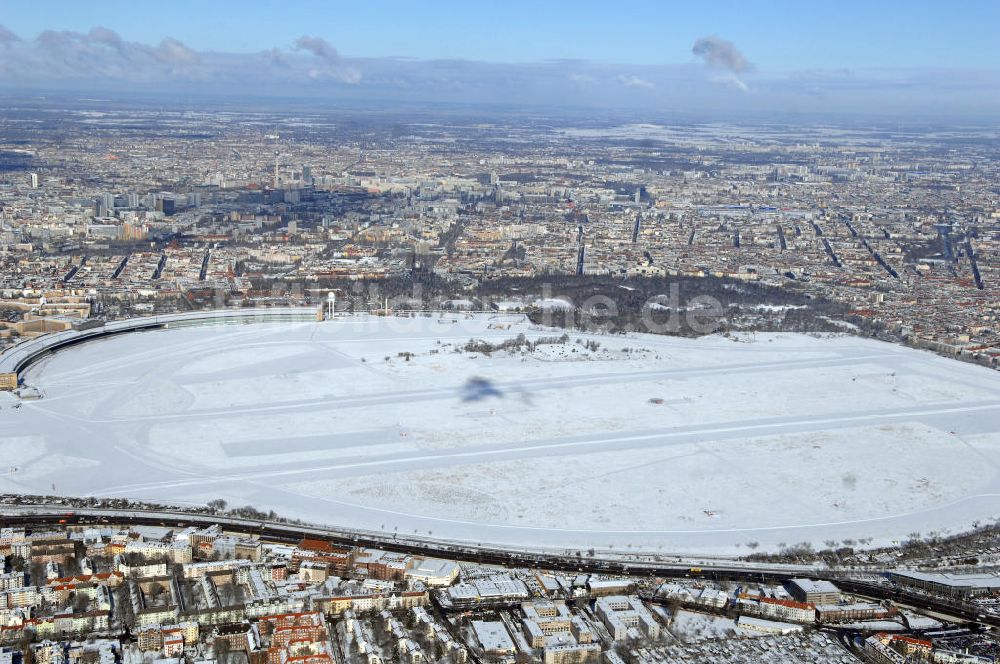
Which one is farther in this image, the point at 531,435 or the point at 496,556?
the point at 531,435

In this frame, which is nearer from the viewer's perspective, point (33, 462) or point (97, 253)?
point (33, 462)

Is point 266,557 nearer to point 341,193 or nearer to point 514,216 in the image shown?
point 514,216

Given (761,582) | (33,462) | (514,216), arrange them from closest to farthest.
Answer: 1. (761,582)
2. (33,462)
3. (514,216)

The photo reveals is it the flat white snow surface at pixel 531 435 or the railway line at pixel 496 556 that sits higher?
the railway line at pixel 496 556

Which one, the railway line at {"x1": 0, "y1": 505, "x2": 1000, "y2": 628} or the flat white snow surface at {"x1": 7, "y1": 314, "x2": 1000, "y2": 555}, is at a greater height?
the railway line at {"x1": 0, "y1": 505, "x2": 1000, "y2": 628}

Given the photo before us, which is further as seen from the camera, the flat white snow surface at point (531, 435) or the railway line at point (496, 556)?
the flat white snow surface at point (531, 435)

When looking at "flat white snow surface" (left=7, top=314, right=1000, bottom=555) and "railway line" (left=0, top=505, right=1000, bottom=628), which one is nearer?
→ "railway line" (left=0, top=505, right=1000, bottom=628)

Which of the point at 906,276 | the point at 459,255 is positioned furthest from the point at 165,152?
the point at 906,276

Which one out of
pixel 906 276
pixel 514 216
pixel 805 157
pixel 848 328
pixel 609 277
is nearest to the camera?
pixel 848 328
